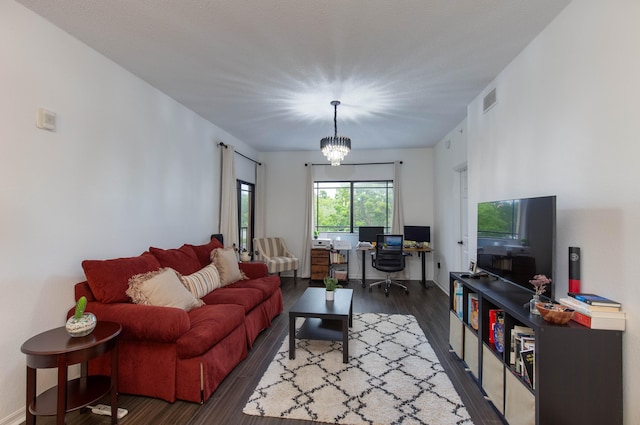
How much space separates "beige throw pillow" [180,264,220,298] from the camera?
9.91ft

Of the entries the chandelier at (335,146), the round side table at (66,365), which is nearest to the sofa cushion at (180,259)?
the round side table at (66,365)

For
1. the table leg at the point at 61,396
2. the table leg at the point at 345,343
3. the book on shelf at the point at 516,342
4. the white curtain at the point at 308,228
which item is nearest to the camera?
the table leg at the point at 61,396

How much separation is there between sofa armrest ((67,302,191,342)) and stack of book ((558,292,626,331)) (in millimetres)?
2520

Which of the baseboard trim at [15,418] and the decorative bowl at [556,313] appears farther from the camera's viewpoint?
the baseboard trim at [15,418]

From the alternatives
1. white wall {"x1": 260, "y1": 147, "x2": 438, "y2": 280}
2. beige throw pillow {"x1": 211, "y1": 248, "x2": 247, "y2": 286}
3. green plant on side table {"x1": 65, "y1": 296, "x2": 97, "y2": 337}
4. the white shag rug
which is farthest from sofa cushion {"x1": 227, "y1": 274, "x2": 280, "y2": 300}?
white wall {"x1": 260, "y1": 147, "x2": 438, "y2": 280}

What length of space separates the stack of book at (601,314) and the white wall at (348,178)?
460 cm

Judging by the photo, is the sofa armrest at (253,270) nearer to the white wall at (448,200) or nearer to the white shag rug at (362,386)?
the white shag rug at (362,386)

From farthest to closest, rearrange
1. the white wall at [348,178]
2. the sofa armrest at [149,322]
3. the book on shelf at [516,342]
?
the white wall at [348,178] → the sofa armrest at [149,322] → the book on shelf at [516,342]

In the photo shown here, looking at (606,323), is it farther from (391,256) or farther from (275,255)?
(275,255)

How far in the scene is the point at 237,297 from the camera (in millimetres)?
3117

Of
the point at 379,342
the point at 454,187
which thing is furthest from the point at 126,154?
the point at 454,187

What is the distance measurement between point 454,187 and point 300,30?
A: 3865 mm

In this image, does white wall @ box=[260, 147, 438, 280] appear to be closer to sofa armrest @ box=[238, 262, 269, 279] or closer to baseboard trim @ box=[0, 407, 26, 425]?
sofa armrest @ box=[238, 262, 269, 279]

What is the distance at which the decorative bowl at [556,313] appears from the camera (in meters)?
1.61
